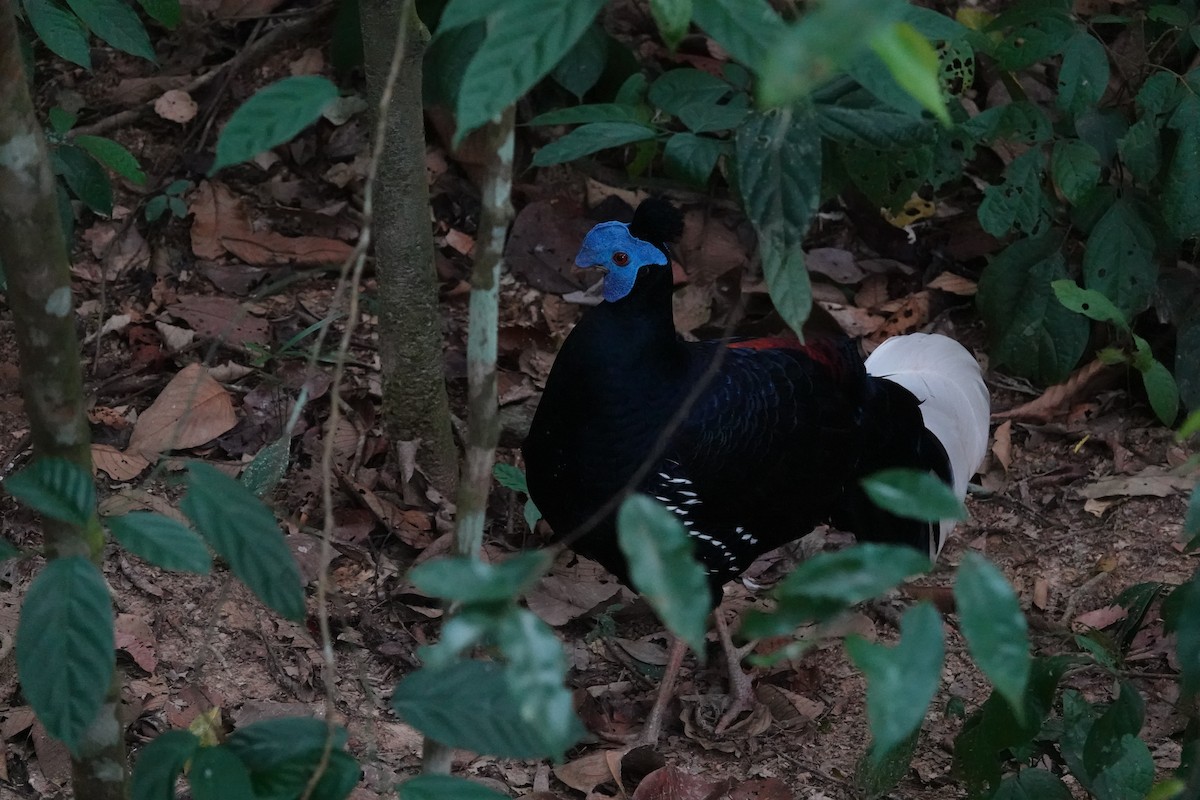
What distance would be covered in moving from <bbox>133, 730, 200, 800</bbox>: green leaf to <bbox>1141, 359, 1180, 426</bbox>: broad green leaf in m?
3.32

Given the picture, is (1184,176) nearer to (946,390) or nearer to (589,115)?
(946,390)

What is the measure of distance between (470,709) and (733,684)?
7.13 ft

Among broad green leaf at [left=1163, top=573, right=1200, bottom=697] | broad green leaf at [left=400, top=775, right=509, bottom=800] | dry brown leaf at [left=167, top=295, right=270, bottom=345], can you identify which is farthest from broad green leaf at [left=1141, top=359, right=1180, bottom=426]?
broad green leaf at [left=400, top=775, right=509, bottom=800]

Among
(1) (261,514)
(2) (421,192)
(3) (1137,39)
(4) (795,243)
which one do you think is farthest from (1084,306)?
(1) (261,514)

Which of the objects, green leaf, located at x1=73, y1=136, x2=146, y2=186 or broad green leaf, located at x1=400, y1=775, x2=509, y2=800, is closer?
broad green leaf, located at x1=400, y1=775, x2=509, y2=800

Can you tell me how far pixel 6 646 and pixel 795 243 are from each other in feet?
6.83

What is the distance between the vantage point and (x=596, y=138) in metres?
2.45

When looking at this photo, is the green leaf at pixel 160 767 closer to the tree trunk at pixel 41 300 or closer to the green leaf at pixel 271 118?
the tree trunk at pixel 41 300

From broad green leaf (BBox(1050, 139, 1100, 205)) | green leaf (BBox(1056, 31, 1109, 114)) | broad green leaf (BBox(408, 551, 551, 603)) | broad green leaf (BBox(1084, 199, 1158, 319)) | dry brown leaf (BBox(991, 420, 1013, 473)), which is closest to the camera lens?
broad green leaf (BBox(408, 551, 551, 603))

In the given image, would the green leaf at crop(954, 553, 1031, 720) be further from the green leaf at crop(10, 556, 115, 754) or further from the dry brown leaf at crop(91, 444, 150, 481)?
the dry brown leaf at crop(91, 444, 150, 481)

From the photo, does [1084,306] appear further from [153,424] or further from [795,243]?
[153,424]

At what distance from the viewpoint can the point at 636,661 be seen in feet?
11.3

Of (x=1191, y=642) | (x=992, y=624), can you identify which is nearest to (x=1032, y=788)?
(x=1191, y=642)

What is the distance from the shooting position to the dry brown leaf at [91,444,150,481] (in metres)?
3.34
